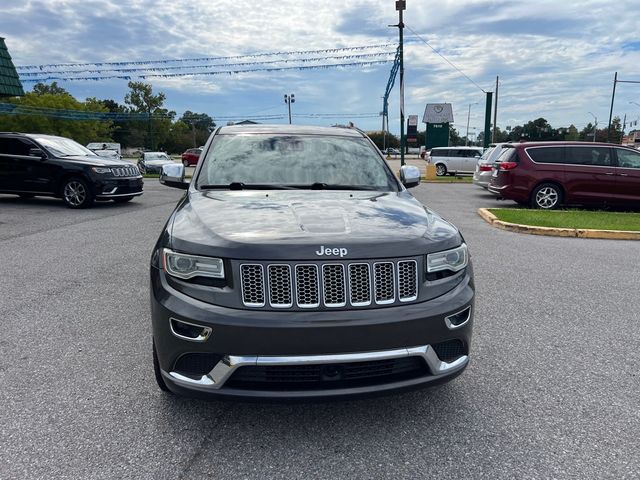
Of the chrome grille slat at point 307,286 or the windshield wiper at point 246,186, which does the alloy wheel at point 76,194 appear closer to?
the windshield wiper at point 246,186

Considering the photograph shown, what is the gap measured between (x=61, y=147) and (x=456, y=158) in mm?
21630

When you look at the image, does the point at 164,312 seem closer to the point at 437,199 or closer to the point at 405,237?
the point at 405,237

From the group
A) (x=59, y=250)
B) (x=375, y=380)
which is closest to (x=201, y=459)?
(x=375, y=380)

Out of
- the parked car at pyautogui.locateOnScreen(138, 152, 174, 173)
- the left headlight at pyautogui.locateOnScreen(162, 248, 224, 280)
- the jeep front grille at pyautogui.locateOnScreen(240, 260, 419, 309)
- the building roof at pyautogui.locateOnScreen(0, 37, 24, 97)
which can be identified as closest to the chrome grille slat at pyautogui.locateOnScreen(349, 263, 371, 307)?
the jeep front grille at pyautogui.locateOnScreen(240, 260, 419, 309)

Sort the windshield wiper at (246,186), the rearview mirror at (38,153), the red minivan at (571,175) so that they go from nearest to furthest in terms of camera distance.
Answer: the windshield wiper at (246,186) → the rearview mirror at (38,153) → the red minivan at (571,175)

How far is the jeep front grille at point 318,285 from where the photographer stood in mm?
2324

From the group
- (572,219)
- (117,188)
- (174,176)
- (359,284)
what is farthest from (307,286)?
(117,188)

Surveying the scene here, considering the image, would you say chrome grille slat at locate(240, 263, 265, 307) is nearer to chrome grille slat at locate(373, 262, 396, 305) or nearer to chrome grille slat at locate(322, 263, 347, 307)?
chrome grille slat at locate(322, 263, 347, 307)

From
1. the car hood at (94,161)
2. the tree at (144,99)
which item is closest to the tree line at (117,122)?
the tree at (144,99)

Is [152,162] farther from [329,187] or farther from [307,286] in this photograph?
[307,286]

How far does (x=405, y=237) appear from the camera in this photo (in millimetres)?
2564

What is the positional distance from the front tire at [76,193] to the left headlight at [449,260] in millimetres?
10803

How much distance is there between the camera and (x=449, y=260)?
8.71ft

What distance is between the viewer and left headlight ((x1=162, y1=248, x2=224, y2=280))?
2381 mm
